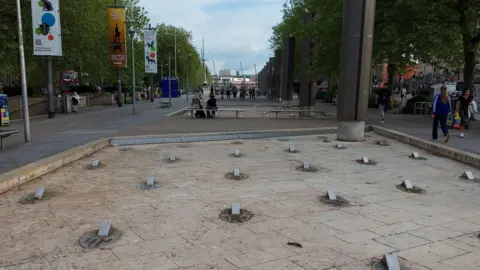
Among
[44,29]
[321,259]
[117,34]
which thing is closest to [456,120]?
[321,259]

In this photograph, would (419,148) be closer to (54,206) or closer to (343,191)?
(343,191)

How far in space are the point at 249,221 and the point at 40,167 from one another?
15.1 ft

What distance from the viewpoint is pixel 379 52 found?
18.2 meters

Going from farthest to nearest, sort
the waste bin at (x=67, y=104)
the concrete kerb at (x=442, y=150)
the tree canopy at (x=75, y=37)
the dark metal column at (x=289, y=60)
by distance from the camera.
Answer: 1. the dark metal column at (x=289, y=60)
2. the waste bin at (x=67, y=104)
3. the tree canopy at (x=75, y=37)
4. the concrete kerb at (x=442, y=150)

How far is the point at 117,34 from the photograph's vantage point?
1025 inches

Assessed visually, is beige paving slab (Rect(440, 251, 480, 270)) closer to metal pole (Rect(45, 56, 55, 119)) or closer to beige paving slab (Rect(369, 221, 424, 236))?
beige paving slab (Rect(369, 221, 424, 236))

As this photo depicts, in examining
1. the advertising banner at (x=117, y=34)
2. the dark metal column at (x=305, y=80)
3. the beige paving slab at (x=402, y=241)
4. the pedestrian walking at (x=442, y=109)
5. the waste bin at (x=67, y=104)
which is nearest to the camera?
the beige paving slab at (x=402, y=241)

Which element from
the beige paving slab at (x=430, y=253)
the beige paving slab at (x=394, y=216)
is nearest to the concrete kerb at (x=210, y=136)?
the beige paving slab at (x=394, y=216)

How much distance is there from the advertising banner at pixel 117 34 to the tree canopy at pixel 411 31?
12507 millimetres

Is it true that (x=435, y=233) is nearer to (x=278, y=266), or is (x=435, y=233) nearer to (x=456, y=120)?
(x=278, y=266)

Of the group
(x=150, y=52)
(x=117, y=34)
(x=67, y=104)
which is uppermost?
(x=117, y=34)

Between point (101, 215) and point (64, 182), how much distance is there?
2218 millimetres

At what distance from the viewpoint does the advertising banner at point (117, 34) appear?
25.7 meters

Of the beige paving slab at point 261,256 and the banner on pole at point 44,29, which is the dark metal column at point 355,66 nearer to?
the beige paving slab at point 261,256
